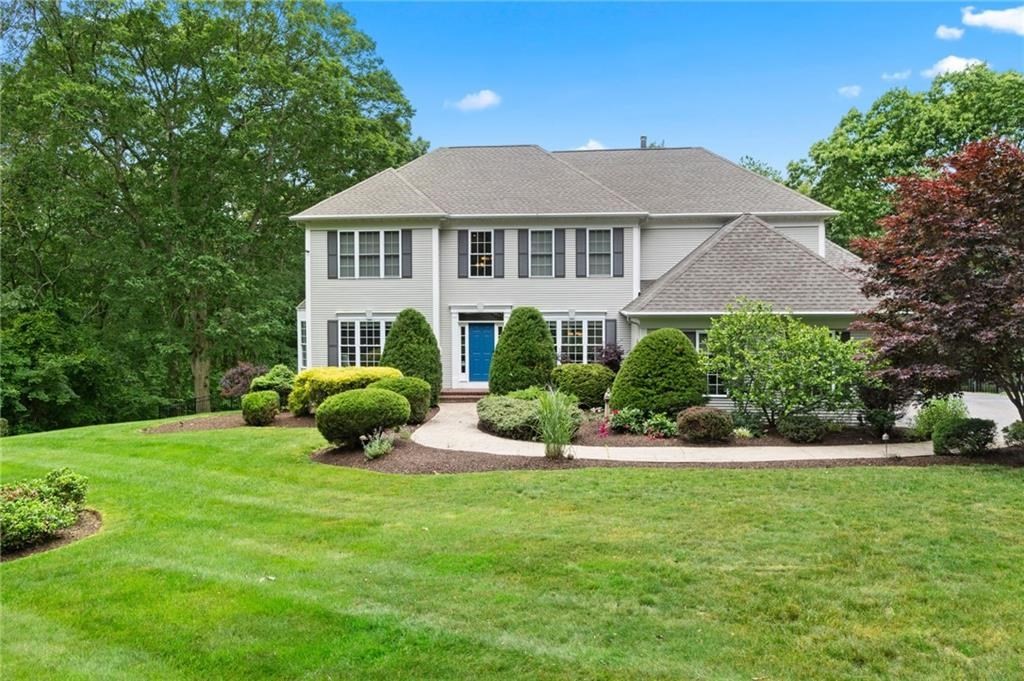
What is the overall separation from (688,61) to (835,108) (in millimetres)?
19321

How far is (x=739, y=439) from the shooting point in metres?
11.5

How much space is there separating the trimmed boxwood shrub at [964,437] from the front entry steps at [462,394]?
11562 mm

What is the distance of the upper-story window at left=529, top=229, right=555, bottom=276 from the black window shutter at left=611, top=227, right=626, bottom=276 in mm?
1946

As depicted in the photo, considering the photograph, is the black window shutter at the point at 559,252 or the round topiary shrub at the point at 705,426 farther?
the black window shutter at the point at 559,252

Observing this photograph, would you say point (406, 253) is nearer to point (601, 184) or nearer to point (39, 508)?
point (601, 184)

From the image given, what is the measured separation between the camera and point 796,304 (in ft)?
46.8

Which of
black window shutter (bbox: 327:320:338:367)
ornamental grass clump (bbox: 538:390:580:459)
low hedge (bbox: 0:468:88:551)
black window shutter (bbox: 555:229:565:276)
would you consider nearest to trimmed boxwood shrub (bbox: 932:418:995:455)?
ornamental grass clump (bbox: 538:390:580:459)

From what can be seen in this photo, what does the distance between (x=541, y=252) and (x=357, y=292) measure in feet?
20.1

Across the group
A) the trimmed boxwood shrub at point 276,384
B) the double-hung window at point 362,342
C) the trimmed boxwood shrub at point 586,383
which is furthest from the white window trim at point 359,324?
the trimmed boxwood shrub at point 586,383

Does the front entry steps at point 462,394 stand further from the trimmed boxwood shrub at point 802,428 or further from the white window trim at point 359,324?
the trimmed boxwood shrub at point 802,428

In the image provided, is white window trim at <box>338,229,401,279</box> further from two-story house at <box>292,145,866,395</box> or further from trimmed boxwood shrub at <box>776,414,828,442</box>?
trimmed boxwood shrub at <box>776,414,828,442</box>

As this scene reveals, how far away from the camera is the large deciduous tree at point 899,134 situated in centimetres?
2698

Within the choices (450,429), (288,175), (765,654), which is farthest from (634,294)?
(288,175)

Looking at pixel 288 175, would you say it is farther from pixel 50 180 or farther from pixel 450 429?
pixel 450 429
